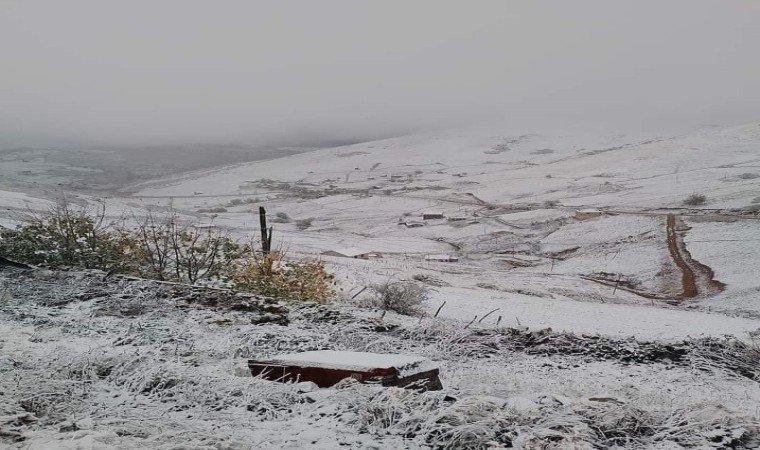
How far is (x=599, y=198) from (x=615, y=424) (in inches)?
3002

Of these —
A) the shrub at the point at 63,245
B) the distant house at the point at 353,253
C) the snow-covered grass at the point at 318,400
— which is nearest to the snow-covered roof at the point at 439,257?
the distant house at the point at 353,253

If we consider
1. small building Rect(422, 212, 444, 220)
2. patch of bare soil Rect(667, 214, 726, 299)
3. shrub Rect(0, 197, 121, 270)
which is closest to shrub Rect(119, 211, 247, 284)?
shrub Rect(0, 197, 121, 270)

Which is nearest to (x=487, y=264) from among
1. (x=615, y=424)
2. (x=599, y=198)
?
(x=599, y=198)

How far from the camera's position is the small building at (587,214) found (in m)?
61.2

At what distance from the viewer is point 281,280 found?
1173 cm

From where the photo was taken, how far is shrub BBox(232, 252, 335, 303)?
1136 cm

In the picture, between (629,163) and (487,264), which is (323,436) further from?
(629,163)

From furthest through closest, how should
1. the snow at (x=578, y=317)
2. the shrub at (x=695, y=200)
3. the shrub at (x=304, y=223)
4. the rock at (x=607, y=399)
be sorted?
1. the shrub at (x=304, y=223)
2. the shrub at (x=695, y=200)
3. the snow at (x=578, y=317)
4. the rock at (x=607, y=399)

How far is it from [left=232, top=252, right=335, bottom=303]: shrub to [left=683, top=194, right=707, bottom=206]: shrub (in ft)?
210

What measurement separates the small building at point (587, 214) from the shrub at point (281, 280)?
179 feet

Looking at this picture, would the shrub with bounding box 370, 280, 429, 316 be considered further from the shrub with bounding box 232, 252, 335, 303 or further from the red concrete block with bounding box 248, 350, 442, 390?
the red concrete block with bounding box 248, 350, 442, 390

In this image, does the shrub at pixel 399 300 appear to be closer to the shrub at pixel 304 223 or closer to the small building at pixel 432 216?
the small building at pixel 432 216

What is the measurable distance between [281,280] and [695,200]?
215ft

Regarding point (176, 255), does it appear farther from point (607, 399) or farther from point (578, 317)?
point (578, 317)
